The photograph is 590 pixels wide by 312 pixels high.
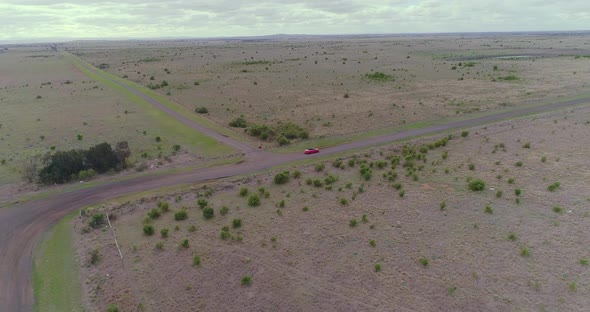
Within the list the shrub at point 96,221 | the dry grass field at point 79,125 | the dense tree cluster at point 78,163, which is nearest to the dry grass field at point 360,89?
the dry grass field at point 79,125

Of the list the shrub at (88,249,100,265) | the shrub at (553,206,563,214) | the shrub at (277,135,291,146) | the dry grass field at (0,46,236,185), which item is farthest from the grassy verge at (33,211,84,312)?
the shrub at (553,206,563,214)

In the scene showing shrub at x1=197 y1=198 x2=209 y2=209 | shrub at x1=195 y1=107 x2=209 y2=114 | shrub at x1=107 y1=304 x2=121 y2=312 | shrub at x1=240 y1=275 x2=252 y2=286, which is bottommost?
shrub at x1=107 y1=304 x2=121 y2=312

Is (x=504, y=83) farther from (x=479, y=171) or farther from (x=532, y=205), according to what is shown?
(x=532, y=205)

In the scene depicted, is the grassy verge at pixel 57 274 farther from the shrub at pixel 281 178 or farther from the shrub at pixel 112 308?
the shrub at pixel 281 178

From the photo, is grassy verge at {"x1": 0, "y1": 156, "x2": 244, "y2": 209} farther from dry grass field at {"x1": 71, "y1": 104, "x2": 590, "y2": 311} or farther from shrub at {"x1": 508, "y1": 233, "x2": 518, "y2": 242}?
shrub at {"x1": 508, "y1": 233, "x2": 518, "y2": 242}

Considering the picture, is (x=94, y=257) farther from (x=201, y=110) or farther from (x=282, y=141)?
(x=201, y=110)

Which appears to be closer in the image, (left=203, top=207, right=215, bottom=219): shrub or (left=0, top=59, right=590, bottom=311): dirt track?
(left=0, top=59, right=590, bottom=311): dirt track

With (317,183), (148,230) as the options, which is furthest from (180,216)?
(317,183)
